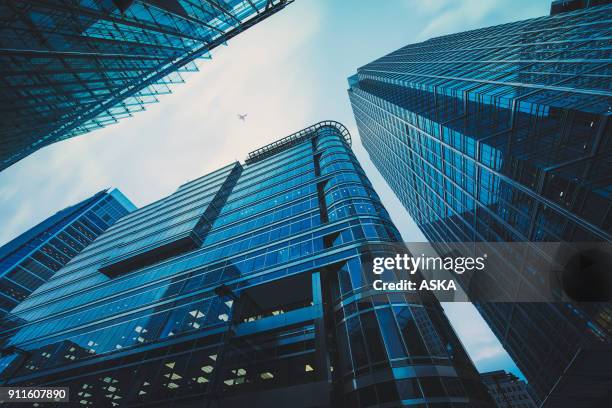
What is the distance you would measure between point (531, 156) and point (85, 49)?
39.7 metres

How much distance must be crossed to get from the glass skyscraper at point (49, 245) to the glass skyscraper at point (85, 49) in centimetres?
5352

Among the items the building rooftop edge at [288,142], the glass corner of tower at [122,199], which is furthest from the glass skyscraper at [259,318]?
the glass corner of tower at [122,199]

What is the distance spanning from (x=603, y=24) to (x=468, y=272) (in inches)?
1703

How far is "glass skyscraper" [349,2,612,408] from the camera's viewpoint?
68.4 ft

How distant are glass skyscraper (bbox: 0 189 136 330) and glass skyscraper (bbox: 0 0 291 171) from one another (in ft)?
176

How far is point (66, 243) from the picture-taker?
80562mm

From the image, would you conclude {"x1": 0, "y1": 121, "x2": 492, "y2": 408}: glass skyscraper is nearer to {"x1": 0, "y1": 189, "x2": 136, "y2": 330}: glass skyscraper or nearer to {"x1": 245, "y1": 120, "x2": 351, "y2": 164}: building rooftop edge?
{"x1": 245, "y1": 120, "x2": 351, "y2": 164}: building rooftop edge

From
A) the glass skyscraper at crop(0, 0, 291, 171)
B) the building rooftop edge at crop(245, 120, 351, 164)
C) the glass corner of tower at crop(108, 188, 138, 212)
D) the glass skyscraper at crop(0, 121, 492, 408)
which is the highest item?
the glass corner of tower at crop(108, 188, 138, 212)

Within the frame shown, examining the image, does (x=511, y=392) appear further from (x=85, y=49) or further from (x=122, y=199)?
(x=122, y=199)

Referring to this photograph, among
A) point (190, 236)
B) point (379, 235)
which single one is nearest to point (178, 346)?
point (190, 236)

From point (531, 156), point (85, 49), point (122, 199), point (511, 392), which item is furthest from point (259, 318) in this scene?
point (511, 392)

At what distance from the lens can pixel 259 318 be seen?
24.8m

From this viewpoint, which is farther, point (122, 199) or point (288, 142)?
point (122, 199)

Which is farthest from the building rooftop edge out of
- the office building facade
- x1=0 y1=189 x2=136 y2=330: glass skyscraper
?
the office building facade
